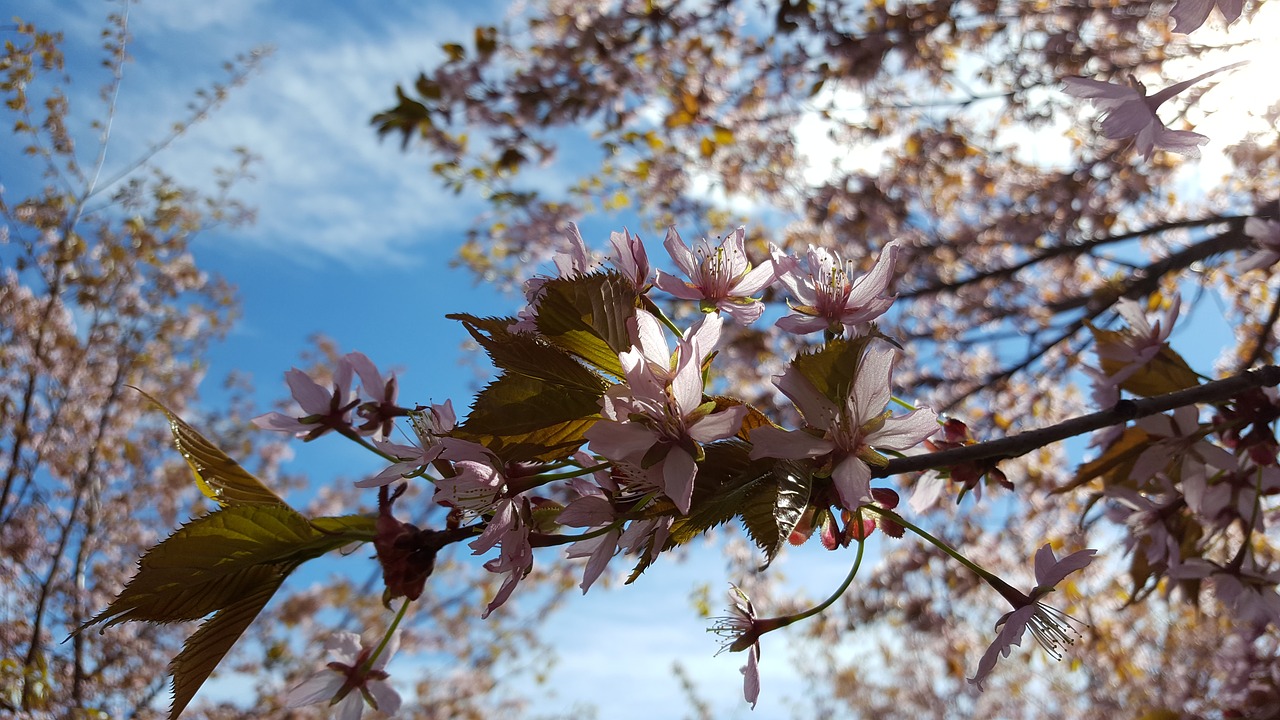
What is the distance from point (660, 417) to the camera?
0.59 meters

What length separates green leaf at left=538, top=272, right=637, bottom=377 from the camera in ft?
2.07

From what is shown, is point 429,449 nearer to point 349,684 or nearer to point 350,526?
point 350,526

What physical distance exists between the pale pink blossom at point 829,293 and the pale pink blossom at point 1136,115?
323mm

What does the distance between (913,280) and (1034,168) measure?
4.06 feet

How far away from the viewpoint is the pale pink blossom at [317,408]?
2.70 feet

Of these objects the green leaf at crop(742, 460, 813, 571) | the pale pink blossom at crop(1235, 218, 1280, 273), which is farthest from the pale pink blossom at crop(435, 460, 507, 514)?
the pale pink blossom at crop(1235, 218, 1280, 273)

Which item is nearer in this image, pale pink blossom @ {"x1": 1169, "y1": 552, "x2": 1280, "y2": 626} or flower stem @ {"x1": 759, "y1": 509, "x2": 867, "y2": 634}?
flower stem @ {"x1": 759, "y1": 509, "x2": 867, "y2": 634}

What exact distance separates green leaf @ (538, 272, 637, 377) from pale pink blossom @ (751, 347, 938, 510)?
14 centimetres

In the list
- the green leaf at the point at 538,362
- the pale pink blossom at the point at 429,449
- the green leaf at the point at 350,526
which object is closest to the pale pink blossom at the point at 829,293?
the green leaf at the point at 538,362

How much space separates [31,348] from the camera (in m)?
4.27

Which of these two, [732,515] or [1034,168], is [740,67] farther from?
[732,515]

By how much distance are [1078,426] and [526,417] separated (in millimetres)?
521

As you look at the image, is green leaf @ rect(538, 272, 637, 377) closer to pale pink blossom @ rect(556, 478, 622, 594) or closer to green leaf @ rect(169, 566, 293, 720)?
pale pink blossom @ rect(556, 478, 622, 594)

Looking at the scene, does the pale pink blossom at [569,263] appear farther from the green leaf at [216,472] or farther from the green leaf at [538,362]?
the green leaf at [216,472]
